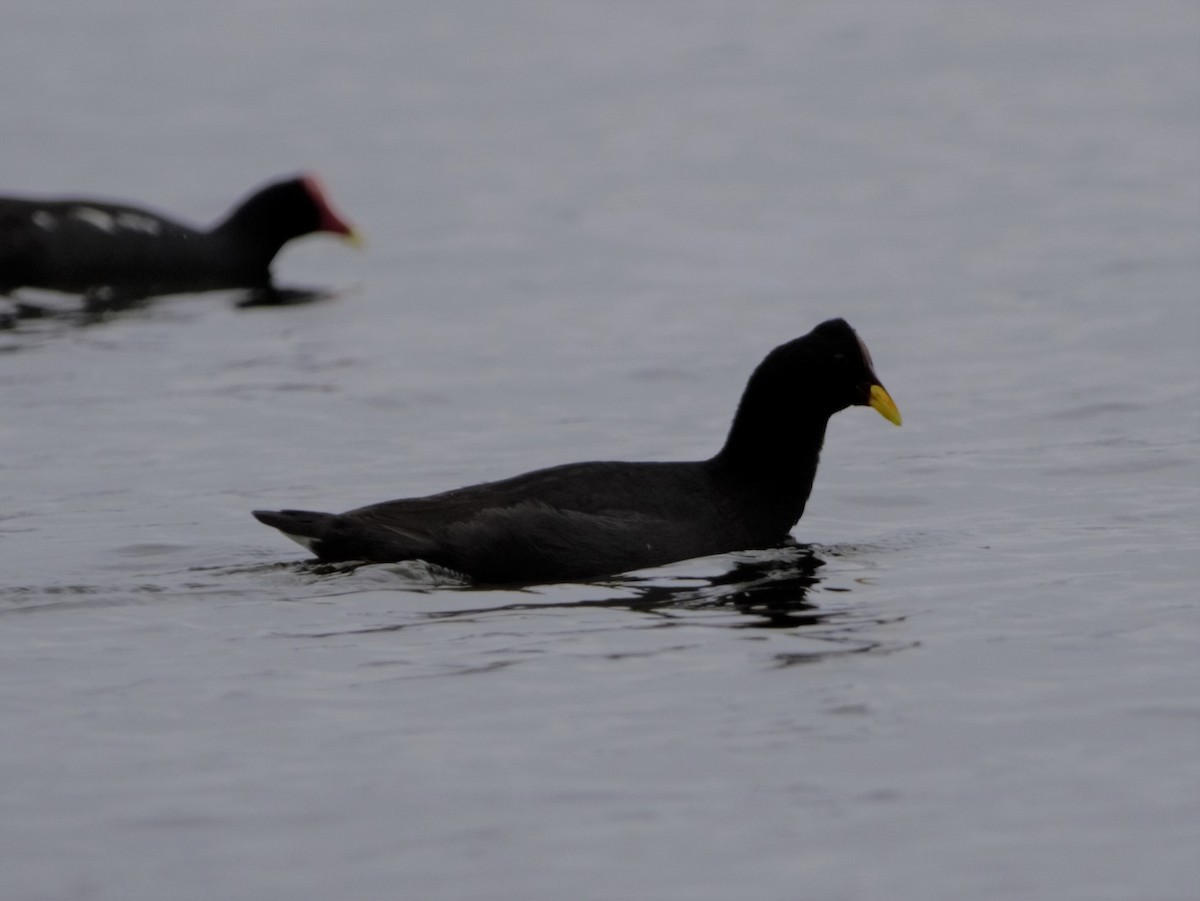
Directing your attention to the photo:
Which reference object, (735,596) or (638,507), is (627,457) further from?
(735,596)

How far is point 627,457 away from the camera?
13680 millimetres

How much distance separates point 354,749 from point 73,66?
26.6 meters

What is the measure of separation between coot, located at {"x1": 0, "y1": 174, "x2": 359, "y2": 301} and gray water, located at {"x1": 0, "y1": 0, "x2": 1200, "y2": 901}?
619 millimetres

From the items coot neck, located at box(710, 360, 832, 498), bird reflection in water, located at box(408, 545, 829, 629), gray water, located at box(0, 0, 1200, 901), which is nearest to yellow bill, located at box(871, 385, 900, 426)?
coot neck, located at box(710, 360, 832, 498)

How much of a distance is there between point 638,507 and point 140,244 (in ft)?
36.9

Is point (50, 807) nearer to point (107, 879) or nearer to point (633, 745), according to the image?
point (107, 879)

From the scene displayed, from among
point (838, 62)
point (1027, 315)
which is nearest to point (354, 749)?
point (1027, 315)

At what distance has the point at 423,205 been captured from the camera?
24.5 meters

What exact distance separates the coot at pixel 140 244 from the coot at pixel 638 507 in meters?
10.2

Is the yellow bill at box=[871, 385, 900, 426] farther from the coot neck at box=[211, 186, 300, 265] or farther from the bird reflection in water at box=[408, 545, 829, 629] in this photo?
the coot neck at box=[211, 186, 300, 265]

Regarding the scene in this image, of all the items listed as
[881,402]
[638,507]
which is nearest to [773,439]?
[881,402]

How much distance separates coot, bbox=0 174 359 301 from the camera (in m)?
20.3

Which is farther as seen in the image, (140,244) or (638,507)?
(140,244)

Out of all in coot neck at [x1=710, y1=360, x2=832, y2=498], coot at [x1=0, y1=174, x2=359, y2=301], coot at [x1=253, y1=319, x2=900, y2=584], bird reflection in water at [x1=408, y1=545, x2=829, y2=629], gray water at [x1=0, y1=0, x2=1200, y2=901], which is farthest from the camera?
coot at [x1=0, y1=174, x2=359, y2=301]
